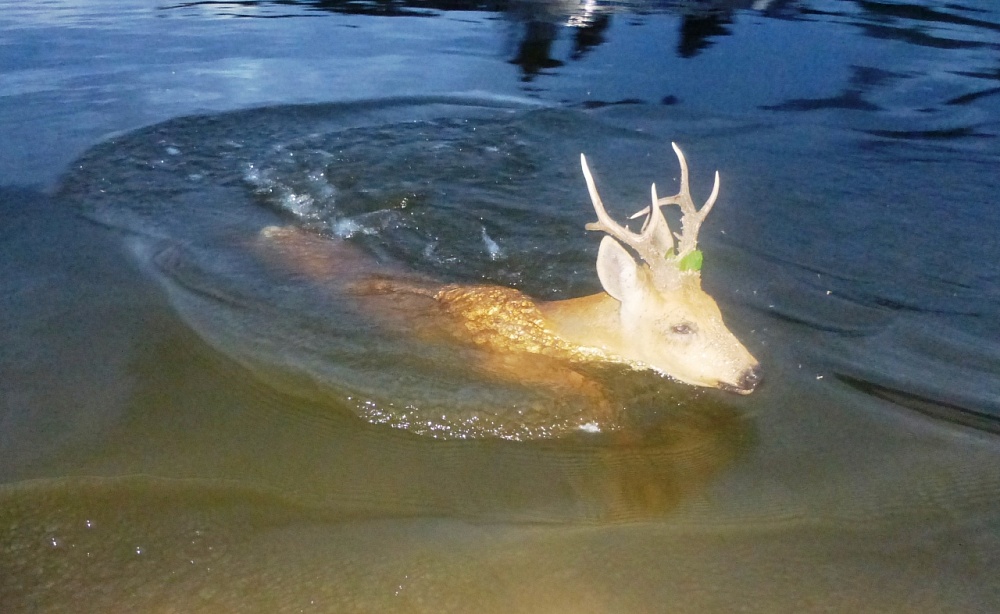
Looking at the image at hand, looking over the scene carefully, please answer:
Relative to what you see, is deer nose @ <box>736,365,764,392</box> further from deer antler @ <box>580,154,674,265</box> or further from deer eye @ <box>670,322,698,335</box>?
deer antler @ <box>580,154,674,265</box>

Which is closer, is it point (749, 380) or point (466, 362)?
point (749, 380)

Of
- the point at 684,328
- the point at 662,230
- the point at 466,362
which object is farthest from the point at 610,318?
the point at 466,362

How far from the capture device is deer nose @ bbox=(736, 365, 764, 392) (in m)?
4.09

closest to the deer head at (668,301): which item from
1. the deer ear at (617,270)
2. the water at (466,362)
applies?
the deer ear at (617,270)

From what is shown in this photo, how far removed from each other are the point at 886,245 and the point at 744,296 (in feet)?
4.47

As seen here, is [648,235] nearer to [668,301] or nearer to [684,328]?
[668,301]

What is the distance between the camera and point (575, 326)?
480 cm

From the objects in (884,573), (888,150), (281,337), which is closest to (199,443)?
(281,337)

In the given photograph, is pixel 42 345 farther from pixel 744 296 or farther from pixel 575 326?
pixel 744 296

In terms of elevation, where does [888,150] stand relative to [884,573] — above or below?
above

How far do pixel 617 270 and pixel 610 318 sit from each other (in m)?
0.34

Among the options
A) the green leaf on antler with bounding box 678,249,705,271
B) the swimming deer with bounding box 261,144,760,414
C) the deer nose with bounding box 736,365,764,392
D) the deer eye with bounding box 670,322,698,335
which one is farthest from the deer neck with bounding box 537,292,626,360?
the deer nose with bounding box 736,365,764,392

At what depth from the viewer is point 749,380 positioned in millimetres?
4105

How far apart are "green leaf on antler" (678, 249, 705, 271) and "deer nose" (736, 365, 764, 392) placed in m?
0.64
